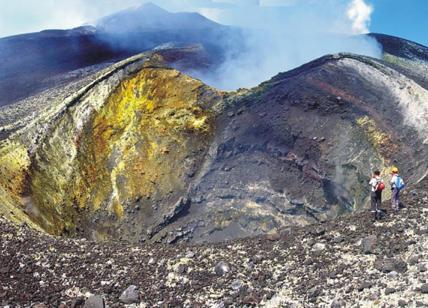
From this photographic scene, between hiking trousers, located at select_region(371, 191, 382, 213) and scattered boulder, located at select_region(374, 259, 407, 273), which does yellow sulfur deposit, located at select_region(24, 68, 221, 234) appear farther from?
scattered boulder, located at select_region(374, 259, 407, 273)

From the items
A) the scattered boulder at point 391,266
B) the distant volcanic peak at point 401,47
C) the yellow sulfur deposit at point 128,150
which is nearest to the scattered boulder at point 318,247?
the scattered boulder at point 391,266

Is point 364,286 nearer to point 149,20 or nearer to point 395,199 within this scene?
point 395,199

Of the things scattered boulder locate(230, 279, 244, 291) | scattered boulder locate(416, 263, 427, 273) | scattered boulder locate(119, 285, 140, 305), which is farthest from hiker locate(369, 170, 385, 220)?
scattered boulder locate(119, 285, 140, 305)

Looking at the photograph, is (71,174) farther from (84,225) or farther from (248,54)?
(248,54)

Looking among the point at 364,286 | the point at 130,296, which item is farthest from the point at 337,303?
the point at 130,296

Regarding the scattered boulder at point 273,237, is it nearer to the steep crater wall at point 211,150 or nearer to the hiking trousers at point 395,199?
the hiking trousers at point 395,199

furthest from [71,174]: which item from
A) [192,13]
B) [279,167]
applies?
[192,13]
